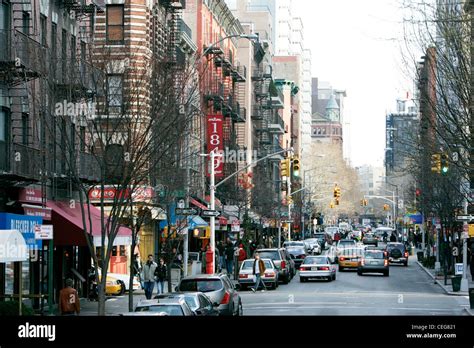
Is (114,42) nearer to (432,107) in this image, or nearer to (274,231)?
(432,107)

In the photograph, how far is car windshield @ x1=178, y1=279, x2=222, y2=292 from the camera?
26.0 m

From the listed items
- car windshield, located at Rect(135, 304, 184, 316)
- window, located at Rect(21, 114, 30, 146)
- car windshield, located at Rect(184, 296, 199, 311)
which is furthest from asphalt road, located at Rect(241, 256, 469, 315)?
window, located at Rect(21, 114, 30, 146)

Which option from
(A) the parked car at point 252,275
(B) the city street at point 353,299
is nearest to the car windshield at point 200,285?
(B) the city street at point 353,299

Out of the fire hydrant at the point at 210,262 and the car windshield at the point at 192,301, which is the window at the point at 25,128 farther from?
the fire hydrant at the point at 210,262

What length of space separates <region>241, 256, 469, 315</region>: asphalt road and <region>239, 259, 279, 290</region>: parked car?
0.68 metres

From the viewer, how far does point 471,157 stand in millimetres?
27703

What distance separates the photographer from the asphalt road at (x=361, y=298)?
2994 cm

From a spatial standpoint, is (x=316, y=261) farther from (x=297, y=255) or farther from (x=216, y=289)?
(x=216, y=289)

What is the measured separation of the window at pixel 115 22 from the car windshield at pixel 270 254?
14434 millimetres

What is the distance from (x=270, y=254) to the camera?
5497 centimetres

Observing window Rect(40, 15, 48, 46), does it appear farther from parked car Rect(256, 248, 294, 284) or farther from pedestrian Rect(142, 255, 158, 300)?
Result: parked car Rect(256, 248, 294, 284)

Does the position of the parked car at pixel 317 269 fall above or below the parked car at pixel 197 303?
below

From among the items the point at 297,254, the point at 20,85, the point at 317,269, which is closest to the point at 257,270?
the point at 317,269
